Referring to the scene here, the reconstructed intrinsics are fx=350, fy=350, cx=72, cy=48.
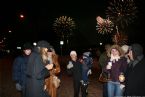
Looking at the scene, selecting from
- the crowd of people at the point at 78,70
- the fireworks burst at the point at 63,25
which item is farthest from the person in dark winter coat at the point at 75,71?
the fireworks burst at the point at 63,25

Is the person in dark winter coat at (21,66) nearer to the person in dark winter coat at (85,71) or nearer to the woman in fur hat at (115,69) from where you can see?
the woman in fur hat at (115,69)

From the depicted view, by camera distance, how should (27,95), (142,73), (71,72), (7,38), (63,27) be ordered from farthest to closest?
(7,38), (63,27), (71,72), (27,95), (142,73)

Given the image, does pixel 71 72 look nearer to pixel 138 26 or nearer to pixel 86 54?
pixel 86 54

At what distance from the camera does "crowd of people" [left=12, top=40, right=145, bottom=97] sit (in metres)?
7.46

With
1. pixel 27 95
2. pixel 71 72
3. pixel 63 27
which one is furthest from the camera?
pixel 63 27

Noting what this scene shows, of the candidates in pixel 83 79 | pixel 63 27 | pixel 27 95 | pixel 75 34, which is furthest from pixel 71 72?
pixel 75 34

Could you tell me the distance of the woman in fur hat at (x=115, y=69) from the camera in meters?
9.29

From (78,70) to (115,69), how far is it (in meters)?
2.20

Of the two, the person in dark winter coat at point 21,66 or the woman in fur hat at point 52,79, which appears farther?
the woman in fur hat at point 52,79

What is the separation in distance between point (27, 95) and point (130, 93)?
7.49 ft

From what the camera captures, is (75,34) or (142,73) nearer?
(142,73)

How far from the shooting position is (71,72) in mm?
11406

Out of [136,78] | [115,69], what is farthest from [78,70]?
[136,78]

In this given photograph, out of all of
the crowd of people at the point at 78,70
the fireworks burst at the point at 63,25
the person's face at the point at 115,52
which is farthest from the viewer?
the fireworks burst at the point at 63,25
